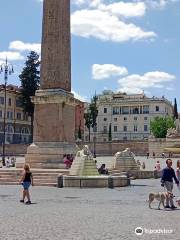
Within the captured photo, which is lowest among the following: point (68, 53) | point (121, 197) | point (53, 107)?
point (121, 197)

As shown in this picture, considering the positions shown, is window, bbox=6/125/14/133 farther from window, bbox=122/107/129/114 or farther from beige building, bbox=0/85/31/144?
window, bbox=122/107/129/114

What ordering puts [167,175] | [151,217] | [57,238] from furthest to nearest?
1. [167,175]
2. [151,217]
3. [57,238]

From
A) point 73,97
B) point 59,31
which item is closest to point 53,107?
point 73,97

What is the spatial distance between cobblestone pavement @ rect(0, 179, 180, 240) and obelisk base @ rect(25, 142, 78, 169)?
29.5 feet

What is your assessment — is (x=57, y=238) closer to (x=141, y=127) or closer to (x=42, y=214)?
(x=42, y=214)

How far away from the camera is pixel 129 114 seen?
11700cm

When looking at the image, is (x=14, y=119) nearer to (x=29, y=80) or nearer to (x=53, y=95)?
(x=29, y=80)

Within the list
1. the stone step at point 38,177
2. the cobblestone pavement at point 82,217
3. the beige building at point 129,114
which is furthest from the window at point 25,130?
the cobblestone pavement at point 82,217

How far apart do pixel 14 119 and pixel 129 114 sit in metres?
34.3

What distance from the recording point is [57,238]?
28.6 feet

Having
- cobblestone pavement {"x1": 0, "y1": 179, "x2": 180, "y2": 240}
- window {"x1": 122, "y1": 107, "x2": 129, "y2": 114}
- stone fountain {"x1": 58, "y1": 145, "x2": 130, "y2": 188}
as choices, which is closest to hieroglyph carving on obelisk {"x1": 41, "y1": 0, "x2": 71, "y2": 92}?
stone fountain {"x1": 58, "y1": 145, "x2": 130, "y2": 188}

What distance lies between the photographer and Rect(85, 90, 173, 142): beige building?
374ft

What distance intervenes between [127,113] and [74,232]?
4256 inches

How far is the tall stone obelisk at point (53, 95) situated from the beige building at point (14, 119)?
6173 centimetres
